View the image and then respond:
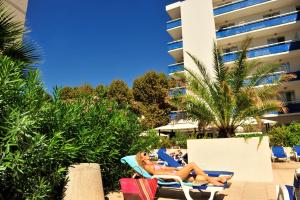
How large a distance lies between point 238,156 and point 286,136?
962 cm

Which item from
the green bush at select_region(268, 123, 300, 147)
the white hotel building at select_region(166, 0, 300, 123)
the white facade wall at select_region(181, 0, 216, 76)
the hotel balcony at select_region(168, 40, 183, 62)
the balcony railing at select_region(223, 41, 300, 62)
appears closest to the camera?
the green bush at select_region(268, 123, 300, 147)

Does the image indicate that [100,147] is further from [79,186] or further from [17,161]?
[17,161]

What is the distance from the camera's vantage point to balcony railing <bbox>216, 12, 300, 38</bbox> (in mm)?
32156

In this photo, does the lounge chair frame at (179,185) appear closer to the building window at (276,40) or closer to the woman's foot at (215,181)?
the woman's foot at (215,181)

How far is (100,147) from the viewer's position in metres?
5.70

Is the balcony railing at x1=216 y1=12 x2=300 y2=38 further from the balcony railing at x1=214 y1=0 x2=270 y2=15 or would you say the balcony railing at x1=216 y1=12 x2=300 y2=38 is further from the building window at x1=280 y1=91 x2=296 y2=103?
the building window at x1=280 y1=91 x2=296 y2=103

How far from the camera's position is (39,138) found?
3881mm

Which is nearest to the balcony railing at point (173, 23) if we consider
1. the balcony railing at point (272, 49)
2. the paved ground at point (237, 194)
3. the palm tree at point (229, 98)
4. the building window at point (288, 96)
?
the balcony railing at point (272, 49)

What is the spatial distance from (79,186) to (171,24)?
39.2 m

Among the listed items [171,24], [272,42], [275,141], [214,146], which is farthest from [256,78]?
[171,24]

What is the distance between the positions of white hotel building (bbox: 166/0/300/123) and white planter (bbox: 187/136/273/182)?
19339mm

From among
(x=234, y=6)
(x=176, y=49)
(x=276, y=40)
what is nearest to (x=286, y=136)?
(x=276, y=40)

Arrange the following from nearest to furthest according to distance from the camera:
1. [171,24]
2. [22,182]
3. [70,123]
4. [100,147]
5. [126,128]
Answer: [22,182], [70,123], [100,147], [126,128], [171,24]

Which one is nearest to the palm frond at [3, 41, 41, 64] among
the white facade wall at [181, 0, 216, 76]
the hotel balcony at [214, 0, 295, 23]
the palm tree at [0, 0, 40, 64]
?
the palm tree at [0, 0, 40, 64]
